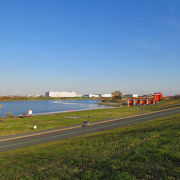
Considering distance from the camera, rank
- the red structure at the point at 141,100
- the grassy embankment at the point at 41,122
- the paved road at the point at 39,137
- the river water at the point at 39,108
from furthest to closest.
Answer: the red structure at the point at 141,100
the river water at the point at 39,108
the grassy embankment at the point at 41,122
the paved road at the point at 39,137

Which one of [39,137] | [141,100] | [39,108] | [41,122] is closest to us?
[39,137]

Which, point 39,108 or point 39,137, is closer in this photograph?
point 39,137

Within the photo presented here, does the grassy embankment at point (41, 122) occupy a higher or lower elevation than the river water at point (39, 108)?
higher

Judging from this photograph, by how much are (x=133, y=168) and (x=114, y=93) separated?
163 metres

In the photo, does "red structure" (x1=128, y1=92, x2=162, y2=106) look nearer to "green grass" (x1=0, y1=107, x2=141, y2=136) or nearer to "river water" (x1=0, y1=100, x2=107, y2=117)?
"river water" (x1=0, y1=100, x2=107, y2=117)

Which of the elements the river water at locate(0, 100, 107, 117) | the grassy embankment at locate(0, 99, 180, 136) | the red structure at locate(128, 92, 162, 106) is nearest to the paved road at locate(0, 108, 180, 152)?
the grassy embankment at locate(0, 99, 180, 136)

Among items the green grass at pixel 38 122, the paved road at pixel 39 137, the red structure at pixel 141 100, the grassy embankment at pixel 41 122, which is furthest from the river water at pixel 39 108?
the paved road at pixel 39 137

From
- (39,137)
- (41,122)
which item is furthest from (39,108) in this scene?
(39,137)

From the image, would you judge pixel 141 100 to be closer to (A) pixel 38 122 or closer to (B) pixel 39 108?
(B) pixel 39 108

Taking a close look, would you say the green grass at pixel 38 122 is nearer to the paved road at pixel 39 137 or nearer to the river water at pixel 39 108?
the paved road at pixel 39 137

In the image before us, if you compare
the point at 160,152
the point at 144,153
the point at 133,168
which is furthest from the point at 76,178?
the point at 160,152

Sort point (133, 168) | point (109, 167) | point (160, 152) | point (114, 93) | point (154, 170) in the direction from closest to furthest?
point (154, 170)
point (133, 168)
point (109, 167)
point (160, 152)
point (114, 93)

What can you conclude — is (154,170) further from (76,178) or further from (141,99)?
(141,99)

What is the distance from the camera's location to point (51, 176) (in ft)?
24.3
